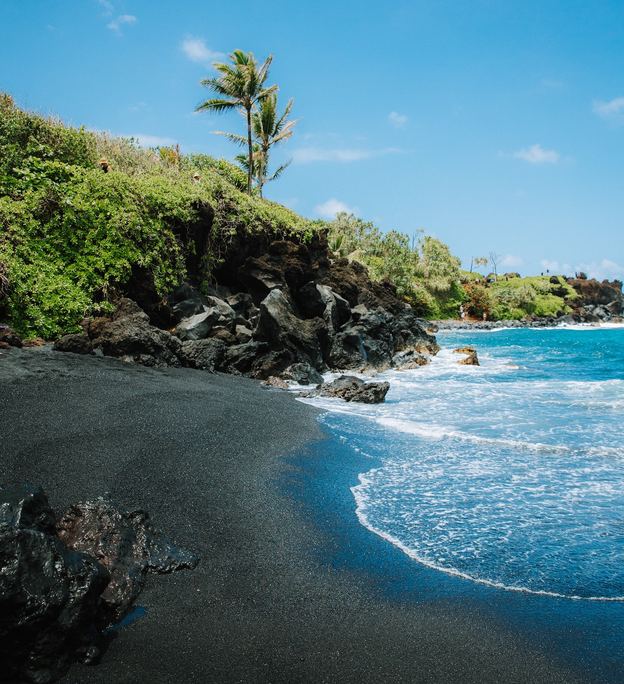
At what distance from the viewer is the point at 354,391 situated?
14297 millimetres

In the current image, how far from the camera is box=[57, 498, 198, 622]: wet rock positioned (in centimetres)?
408

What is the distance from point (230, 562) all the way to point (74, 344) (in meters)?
9.30

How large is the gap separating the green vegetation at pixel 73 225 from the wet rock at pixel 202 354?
2.76 metres

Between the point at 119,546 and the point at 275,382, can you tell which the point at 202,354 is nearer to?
the point at 275,382

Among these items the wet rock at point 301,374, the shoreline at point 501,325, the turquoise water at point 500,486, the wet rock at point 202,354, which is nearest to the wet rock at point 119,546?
the turquoise water at point 500,486

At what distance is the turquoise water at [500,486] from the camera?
17.1 ft

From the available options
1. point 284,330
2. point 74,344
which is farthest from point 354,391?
point 74,344

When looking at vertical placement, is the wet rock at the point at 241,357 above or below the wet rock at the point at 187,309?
below

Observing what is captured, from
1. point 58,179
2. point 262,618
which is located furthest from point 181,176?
point 262,618

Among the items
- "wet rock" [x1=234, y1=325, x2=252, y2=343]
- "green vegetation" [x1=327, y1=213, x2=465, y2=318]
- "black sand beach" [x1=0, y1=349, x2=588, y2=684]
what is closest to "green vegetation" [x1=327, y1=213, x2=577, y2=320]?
"green vegetation" [x1=327, y1=213, x2=465, y2=318]

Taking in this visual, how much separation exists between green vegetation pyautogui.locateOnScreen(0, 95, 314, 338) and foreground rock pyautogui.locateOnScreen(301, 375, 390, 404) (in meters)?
6.75

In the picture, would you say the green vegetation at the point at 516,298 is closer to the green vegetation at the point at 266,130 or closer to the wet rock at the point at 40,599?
the green vegetation at the point at 266,130

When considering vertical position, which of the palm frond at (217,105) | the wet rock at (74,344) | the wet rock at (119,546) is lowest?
the wet rock at (119,546)

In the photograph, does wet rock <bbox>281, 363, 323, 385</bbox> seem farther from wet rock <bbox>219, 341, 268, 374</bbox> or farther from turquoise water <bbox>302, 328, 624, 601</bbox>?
turquoise water <bbox>302, 328, 624, 601</bbox>
